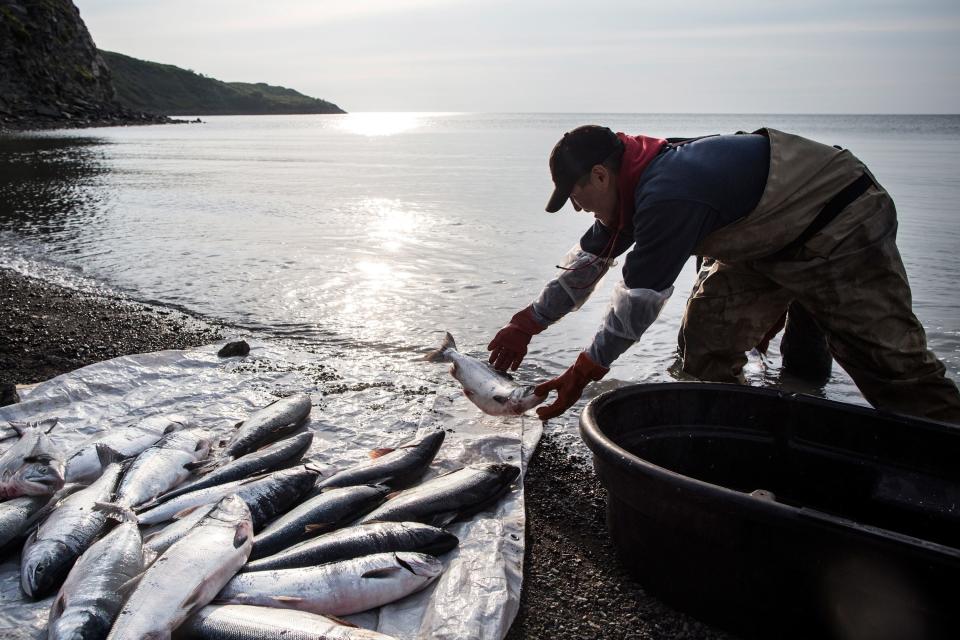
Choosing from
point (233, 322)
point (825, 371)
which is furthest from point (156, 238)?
point (825, 371)

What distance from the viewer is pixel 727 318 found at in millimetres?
5160

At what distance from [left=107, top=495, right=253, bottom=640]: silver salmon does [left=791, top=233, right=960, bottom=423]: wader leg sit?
11.6 feet

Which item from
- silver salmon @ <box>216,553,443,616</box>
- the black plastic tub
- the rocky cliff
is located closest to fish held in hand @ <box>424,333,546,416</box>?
the black plastic tub

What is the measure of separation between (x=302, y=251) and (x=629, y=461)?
10.3m

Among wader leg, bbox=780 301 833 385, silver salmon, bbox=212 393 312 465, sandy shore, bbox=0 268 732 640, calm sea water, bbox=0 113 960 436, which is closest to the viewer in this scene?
sandy shore, bbox=0 268 732 640

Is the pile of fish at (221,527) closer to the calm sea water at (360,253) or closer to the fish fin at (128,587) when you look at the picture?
the fish fin at (128,587)

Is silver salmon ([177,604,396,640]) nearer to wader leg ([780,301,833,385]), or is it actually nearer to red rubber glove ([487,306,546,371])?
red rubber glove ([487,306,546,371])

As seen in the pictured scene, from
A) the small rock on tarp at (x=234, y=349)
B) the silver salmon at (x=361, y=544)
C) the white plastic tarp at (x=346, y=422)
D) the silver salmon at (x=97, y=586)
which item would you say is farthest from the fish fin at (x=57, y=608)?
the small rock on tarp at (x=234, y=349)

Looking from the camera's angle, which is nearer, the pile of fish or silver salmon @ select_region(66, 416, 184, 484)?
the pile of fish

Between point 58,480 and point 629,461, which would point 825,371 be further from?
point 58,480

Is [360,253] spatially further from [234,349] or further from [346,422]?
[346,422]

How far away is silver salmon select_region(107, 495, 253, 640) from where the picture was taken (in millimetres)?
2682

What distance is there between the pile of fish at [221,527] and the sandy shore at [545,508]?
45 cm

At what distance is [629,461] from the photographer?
3.05m
